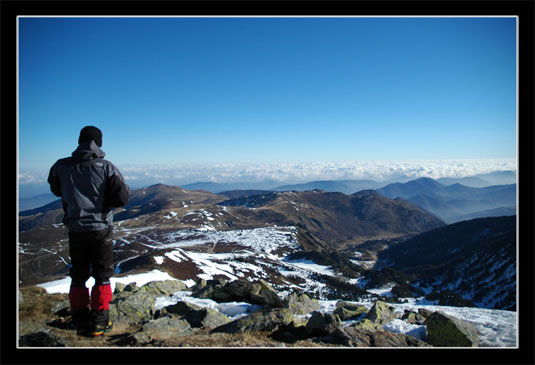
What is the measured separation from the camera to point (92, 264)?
7.47 metres

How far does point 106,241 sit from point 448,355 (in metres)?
8.64

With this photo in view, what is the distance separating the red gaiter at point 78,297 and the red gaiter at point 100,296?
11.6 inches

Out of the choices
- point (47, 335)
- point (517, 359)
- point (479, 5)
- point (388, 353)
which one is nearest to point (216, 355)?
point (388, 353)

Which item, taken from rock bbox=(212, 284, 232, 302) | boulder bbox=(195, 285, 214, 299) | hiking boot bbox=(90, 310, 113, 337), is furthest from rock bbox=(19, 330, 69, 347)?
boulder bbox=(195, 285, 214, 299)

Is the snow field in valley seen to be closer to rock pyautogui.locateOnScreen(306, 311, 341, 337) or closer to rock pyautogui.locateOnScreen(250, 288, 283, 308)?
rock pyautogui.locateOnScreen(250, 288, 283, 308)

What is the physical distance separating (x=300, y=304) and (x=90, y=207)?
1256cm

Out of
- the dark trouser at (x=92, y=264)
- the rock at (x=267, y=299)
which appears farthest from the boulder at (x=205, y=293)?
the dark trouser at (x=92, y=264)

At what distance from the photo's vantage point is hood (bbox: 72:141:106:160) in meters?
7.04

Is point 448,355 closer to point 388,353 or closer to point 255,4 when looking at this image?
point 388,353

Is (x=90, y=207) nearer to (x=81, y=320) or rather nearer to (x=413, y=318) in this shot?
(x=81, y=320)

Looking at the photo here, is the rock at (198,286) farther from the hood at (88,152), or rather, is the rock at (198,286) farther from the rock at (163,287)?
the hood at (88,152)

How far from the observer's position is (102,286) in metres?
7.53

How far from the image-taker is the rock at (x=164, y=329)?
28.4 feet

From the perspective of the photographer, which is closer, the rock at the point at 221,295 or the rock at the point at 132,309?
the rock at the point at 132,309
